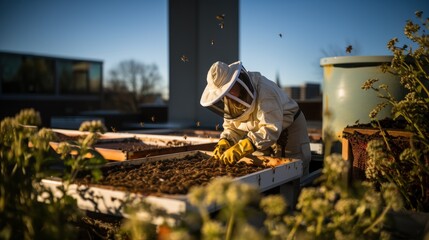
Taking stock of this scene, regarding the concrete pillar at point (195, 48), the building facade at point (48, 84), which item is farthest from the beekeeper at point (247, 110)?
the building facade at point (48, 84)

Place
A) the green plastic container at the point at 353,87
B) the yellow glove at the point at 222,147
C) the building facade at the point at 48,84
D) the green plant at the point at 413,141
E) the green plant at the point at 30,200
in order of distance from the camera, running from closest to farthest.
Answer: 1. the green plant at the point at 30,200
2. the green plant at the point at 413,141
3. the yellow glove at the point at 222,147
4. the green plastic container at the point at 353,87
5. the building facade at the point at 48,84

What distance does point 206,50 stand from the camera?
315 inches

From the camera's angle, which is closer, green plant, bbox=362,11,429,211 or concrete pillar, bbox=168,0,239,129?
green plant, bbox=362,11,429,211

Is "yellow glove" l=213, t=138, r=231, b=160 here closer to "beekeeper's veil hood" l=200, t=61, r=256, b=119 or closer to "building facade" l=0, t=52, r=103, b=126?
"beekeeper's veil hood" l=200, t=61, r=256, b=119

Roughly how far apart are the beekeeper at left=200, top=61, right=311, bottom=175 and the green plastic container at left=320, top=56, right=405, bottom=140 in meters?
0.40

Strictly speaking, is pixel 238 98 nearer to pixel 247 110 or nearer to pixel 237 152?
pixel 247 110

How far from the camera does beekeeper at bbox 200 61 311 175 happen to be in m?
2.54

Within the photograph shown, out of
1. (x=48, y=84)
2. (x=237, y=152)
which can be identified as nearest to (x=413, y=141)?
(x=237, y=152)

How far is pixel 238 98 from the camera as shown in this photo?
2688mm

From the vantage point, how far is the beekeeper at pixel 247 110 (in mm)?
2545

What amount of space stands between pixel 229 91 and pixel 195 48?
18.3 ft

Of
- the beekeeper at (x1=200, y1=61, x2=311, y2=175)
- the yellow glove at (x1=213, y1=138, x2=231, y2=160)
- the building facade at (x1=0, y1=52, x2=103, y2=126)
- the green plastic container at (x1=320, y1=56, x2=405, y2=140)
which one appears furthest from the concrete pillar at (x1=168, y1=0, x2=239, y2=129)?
the building facade at (x1=0, y1=52, x2=103, y2=126)

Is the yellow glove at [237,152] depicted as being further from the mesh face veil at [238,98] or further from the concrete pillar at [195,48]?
the concrete pillar at [195,48]

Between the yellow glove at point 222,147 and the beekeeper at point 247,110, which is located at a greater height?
the beekeeper at point 247,110
